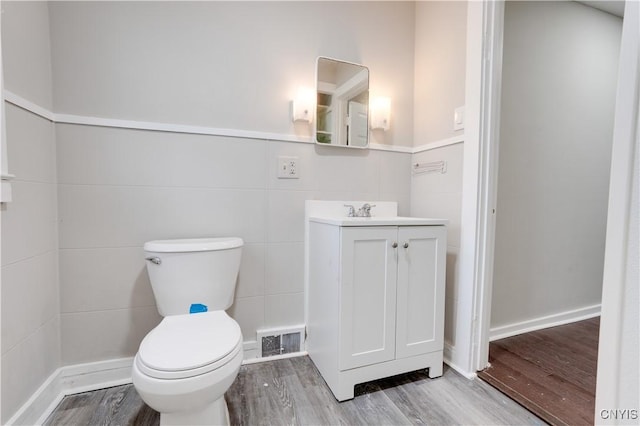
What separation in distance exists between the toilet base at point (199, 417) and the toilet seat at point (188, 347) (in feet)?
0.65

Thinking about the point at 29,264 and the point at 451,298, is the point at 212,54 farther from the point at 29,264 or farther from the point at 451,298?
the point at 451,298

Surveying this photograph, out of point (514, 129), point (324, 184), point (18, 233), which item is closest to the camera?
point (18, 233)

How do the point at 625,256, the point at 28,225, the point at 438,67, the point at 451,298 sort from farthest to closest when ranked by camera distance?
the point at 438,67, the point at 451,298, the point at 28,225, the point at 625,256

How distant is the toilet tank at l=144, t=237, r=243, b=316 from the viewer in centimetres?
128

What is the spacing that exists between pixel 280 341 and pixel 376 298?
2.22 feet

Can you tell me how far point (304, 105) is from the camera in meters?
1.65

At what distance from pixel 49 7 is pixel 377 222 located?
1.74 meters

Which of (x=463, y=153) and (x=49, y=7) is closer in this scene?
(x=49, y=7)

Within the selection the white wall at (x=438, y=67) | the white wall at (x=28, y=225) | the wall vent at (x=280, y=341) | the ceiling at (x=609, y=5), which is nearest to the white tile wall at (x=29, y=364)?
the white wall at (x=28, y=225)

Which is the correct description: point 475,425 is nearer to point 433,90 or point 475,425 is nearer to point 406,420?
point 406,420

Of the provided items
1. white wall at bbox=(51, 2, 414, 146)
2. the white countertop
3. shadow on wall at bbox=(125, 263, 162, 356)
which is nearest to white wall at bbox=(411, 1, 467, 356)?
white wall at bbox=(51, 2, 414, 146)

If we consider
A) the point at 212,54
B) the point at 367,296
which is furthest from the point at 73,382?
the point at 212,54

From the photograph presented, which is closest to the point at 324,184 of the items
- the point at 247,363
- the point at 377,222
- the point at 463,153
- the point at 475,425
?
the point at 377,222

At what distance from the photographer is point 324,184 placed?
5.75ft
